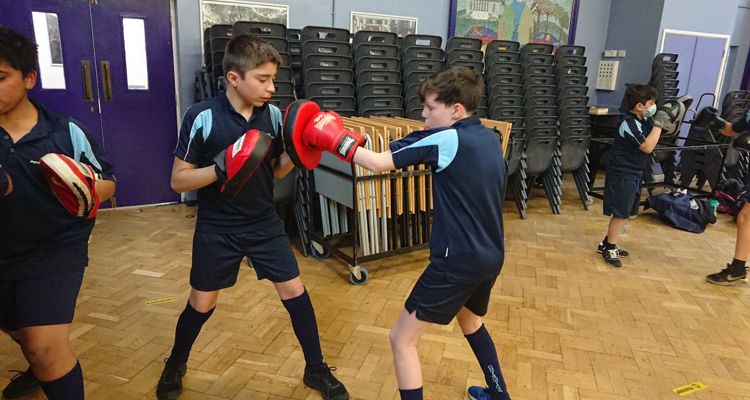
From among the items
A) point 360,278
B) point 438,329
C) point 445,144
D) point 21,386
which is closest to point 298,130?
point 445,144

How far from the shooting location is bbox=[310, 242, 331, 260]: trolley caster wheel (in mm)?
3706

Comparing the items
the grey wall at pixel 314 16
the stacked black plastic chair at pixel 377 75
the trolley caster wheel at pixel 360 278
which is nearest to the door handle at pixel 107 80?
the grey wall at pixel 314 16

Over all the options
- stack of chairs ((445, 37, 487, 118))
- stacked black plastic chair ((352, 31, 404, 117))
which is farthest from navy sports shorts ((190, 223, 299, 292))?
stack of chairs ((445, 37, 487, 118))

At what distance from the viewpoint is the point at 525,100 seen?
5047 millimetres

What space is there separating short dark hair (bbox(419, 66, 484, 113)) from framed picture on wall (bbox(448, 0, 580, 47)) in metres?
Answer: 4.76

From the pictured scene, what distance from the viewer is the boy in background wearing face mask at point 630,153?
139 inches

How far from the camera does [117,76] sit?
177 inches

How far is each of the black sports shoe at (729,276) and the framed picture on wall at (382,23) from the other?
390cm

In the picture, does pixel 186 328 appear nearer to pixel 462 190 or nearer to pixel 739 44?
pixel 462 190

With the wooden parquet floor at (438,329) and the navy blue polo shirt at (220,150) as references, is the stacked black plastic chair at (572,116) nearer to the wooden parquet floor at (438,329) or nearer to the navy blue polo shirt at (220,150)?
the wooden parquet floor at (438,329)

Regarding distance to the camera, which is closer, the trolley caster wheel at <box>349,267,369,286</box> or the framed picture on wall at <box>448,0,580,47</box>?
the trolley caster wheel at <box>349,267,369,286</box>

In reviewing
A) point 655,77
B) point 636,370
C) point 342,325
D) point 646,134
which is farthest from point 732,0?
point 342,325

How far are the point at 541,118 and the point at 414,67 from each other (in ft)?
4.83

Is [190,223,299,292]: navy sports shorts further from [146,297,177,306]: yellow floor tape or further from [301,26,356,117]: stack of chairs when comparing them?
[301,26,356,117]: stack of chairs
